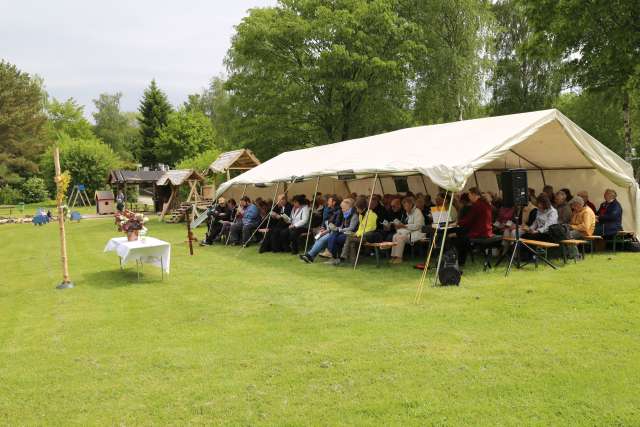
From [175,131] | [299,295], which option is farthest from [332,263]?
[175,131]

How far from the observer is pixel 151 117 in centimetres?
4938

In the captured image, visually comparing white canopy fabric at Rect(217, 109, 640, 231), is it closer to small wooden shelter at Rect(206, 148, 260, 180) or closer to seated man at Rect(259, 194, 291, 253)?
seated man at Rect(259, 194, 291, 253)

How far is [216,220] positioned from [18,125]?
31457mm

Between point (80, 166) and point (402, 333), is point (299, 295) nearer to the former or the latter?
point (402, 333)

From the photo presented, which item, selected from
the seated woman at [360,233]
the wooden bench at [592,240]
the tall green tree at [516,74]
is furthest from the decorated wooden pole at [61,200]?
the tall green tree at [516,74]

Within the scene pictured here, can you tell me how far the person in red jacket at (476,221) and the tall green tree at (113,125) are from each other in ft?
186

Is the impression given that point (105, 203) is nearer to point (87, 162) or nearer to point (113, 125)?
point (87, 162)

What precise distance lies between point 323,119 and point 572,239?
1822 cm

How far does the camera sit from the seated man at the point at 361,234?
375 inches

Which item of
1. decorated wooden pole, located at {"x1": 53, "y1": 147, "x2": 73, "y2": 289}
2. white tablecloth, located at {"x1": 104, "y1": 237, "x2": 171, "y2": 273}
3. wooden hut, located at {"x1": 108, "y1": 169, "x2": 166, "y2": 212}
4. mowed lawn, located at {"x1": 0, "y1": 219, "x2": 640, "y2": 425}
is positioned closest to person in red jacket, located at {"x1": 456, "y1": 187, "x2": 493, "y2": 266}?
mowed lawn, located at {"x1": 0, "y1": 219, "x2": 640, "y2": 425}

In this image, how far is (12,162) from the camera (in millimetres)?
37812

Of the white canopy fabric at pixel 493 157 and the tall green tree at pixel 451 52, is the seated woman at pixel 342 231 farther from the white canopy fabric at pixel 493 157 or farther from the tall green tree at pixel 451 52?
the tall green tree at pixel 451 52

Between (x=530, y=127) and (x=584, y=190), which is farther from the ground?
(x=530, y=127)

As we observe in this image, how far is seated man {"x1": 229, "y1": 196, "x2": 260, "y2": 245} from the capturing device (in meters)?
13.0
